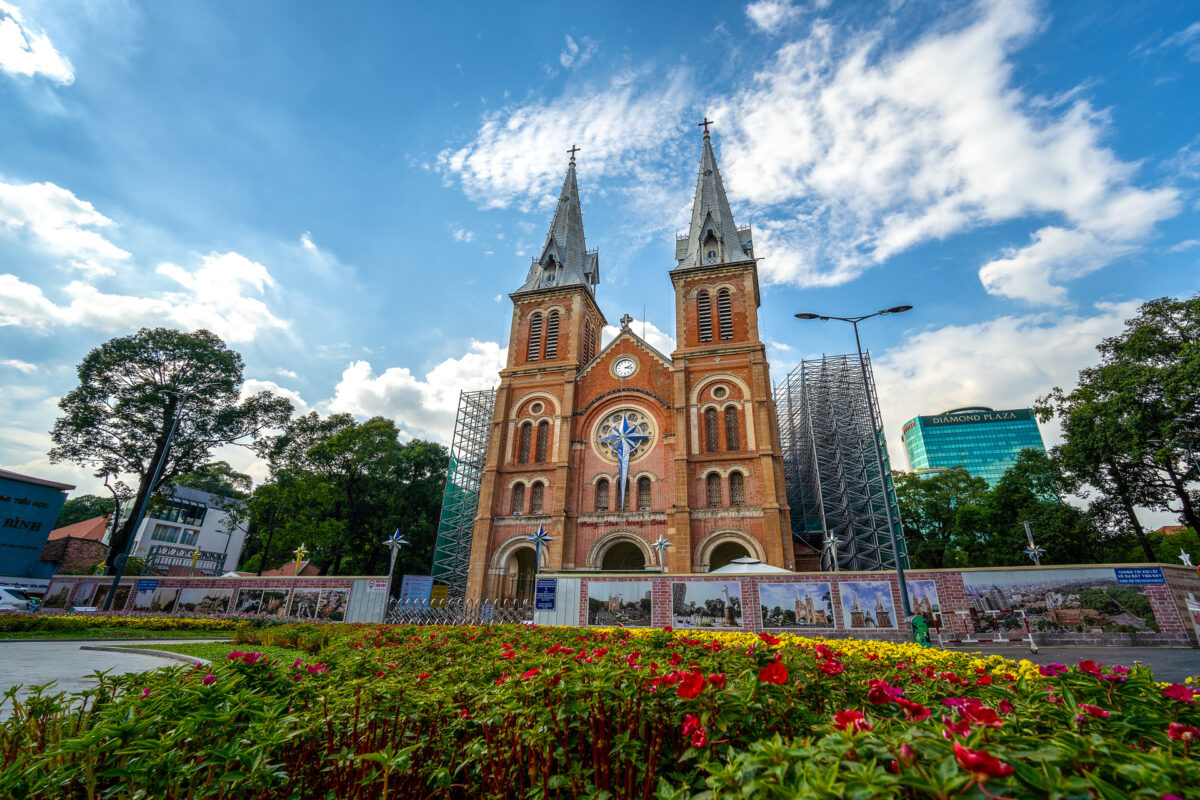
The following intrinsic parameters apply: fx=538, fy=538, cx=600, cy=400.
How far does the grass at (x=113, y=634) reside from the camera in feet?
45.3

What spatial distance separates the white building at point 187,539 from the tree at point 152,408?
20.2 m

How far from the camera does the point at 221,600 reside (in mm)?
22047

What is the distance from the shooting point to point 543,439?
97.7 ft

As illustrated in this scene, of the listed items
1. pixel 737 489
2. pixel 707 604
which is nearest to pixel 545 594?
pixel 707 604

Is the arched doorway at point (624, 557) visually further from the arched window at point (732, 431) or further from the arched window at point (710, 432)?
the arched window at point (732, 431)

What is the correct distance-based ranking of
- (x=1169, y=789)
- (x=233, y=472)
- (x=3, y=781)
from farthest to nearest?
(x=233, y=472) < (x=3, y=781) < (x=1169, y=789)

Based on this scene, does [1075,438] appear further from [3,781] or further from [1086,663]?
[3,781]

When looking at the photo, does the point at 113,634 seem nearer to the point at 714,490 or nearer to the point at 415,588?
the point at 415,588

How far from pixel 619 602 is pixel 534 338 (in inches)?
790

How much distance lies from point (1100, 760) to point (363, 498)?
37552mm

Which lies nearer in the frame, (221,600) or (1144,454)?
(221,600)

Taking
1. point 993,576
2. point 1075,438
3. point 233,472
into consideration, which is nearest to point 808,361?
point 1075,438

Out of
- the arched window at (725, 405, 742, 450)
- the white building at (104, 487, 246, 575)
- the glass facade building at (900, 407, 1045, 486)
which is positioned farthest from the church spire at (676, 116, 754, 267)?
the glass facade building at (900, 407, 1045, 486)

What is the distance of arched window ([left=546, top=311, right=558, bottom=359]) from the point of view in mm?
32319
